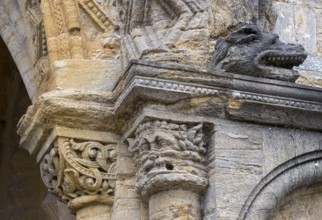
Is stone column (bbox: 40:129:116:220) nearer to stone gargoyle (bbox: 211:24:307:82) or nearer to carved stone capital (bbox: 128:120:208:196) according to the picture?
carved stone capital (bbox: 128:120:208:196)

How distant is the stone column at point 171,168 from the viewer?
515cm

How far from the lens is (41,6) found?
5824 mm

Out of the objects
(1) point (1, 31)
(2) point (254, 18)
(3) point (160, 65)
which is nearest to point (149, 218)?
(3) point (160, 65)

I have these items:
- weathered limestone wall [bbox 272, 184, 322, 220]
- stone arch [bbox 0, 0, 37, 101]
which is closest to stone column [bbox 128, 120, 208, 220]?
weathered limestone wall [bbox 272, 184, 322, 220]

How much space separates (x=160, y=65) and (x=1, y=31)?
1.36 m

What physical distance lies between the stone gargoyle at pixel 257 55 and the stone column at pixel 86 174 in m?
0.65

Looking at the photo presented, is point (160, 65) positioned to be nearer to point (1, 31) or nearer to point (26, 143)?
point (26, 143)

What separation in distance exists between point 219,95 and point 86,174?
0.69 m

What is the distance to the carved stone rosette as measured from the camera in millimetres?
5398

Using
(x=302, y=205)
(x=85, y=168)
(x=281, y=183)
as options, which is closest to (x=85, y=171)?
(x=85, y=168)

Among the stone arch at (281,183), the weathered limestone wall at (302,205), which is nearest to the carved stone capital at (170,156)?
the stone arch at (281,183)

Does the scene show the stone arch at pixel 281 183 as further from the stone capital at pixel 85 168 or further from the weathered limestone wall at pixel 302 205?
the stone capital at pixel 85 168

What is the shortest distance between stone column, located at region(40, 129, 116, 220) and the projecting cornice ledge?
205 millimetres

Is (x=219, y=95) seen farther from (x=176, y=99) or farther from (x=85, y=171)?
(x=85, y=171)
